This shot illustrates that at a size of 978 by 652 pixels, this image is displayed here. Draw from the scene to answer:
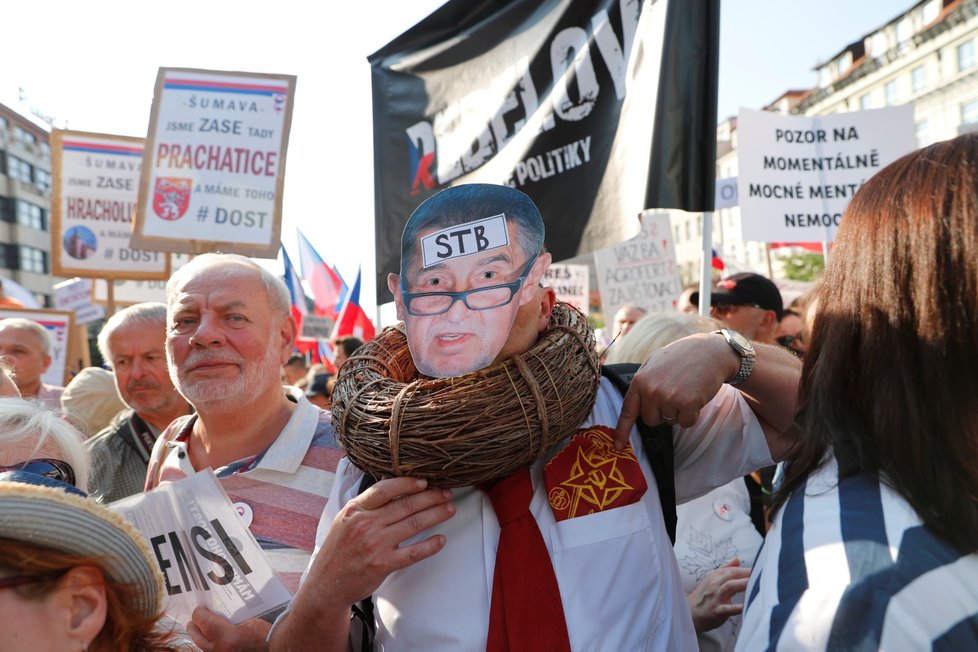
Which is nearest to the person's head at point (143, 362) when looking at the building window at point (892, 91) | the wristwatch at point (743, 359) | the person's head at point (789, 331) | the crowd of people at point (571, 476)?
the crowd of people at point (571, 476)

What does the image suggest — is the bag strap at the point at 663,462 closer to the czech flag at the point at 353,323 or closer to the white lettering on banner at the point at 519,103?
the white lettering on banner at the point at 519,103

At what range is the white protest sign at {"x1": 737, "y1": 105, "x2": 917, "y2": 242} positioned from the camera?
212 inches

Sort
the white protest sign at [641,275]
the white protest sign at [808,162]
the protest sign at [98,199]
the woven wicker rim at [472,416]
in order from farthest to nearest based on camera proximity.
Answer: the white protest sign at [641,275]
the protest sign at [98,199]
the white protest sign at [808,162]
the woven wicker rim at [472,416]

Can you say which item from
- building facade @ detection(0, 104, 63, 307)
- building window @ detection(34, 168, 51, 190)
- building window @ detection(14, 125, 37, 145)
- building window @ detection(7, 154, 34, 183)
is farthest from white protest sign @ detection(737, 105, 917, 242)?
building window @ detection(34, 168, 51, 190)

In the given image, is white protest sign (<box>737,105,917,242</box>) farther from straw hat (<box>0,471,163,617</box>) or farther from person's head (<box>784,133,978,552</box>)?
straw hat (<box>0,471,163,617</box>)

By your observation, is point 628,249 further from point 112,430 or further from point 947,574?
point 947,574

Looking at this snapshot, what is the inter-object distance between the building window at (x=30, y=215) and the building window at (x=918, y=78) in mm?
52331

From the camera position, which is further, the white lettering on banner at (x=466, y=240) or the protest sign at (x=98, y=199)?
the protest sign at (x=98, y=199)

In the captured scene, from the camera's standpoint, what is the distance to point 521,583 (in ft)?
4.99

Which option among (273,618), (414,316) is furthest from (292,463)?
(414,316)

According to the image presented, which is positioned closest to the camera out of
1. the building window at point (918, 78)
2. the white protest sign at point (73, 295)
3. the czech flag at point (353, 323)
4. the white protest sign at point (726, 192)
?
the czech flag at point (353, 323)

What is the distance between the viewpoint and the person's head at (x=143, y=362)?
11.8 feet

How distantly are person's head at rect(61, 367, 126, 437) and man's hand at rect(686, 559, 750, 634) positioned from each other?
3.49 meters

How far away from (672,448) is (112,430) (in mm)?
2532
